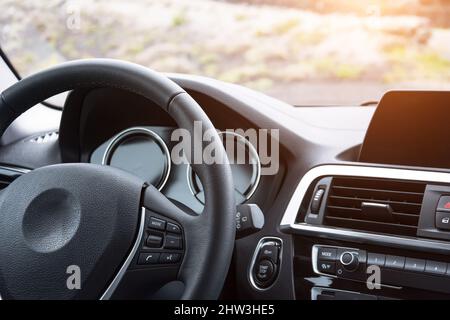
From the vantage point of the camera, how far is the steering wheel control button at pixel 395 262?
1672 mm

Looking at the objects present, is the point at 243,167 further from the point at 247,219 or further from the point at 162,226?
the point at 162,226

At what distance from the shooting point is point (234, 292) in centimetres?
195

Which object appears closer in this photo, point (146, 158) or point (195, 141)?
point (195, 141)

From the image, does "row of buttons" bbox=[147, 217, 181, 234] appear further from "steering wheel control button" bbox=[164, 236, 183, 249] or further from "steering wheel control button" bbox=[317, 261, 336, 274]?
"steering wheel control button" bbox=[317, 261, 336, 274]

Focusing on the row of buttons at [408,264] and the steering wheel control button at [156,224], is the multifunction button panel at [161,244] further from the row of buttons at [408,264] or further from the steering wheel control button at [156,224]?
the row of buttons at [408,264]

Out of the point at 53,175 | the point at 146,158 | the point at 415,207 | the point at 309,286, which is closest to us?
the point at 53,175

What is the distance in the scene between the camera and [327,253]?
180cm

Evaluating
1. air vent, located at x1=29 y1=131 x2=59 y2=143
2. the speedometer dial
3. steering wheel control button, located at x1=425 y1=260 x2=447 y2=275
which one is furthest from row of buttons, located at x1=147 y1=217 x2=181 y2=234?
air vent, located at x1=29 y1=131 x2=59 y2=143

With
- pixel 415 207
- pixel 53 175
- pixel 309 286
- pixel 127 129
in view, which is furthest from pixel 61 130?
pixel 415 207

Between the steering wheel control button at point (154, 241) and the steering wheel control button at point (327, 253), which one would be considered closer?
the steering wheel control button at point (154, 241)

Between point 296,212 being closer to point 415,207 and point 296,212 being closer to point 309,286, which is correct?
point 309,286

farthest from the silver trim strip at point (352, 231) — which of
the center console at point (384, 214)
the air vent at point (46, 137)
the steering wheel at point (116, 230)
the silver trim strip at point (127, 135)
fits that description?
the air vent at point (46, 137)

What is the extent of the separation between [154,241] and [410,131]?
2.98ft

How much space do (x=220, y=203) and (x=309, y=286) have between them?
0.67 m
